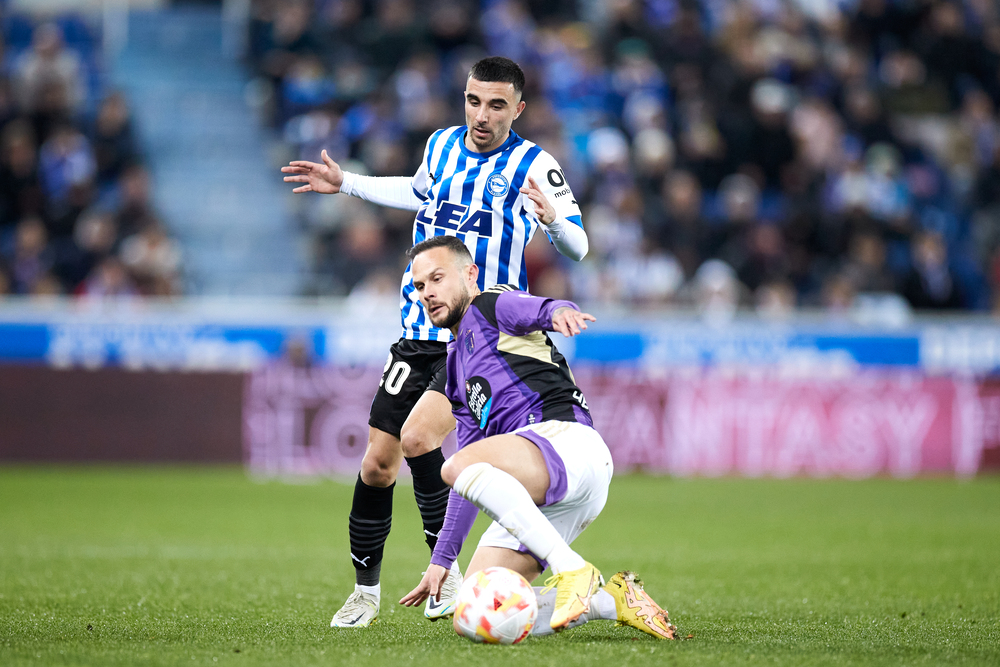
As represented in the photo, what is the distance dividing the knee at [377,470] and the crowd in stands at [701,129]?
786cm

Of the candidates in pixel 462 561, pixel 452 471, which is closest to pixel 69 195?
pixel 462 561

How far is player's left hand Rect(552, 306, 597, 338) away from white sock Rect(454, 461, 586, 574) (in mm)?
577

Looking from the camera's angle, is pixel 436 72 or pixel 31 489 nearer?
pixel 31 489

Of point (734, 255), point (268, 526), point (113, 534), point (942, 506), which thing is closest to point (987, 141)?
point (734, 255)

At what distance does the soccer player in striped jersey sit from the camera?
5.16 metres

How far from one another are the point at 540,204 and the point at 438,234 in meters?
0.70

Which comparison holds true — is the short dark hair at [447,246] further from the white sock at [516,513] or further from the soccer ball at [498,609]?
the soccer ball at [498,609]

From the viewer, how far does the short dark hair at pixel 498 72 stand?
515 cm

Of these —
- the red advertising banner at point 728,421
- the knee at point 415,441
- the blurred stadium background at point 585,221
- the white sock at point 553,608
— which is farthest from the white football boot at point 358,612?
the red advertising banner at point 728,421

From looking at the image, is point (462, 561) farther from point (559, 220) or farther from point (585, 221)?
point (585, 221)

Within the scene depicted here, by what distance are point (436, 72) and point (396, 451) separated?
11.3 meters

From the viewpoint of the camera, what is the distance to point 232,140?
1722cm

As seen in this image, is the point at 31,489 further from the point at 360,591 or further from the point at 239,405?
the point at 360,591

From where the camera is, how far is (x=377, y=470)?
17.6 ft
